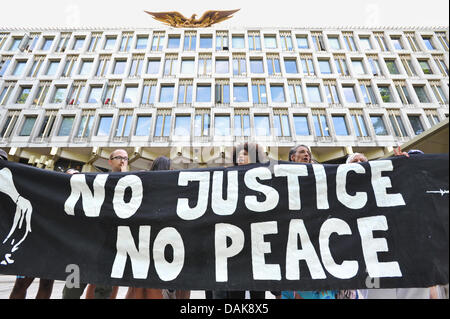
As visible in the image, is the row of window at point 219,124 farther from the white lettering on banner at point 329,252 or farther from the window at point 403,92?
the white lettering on banner at point 329,252

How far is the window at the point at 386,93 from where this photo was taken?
17.6m

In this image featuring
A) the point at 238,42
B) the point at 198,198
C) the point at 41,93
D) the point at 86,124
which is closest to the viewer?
the point at 198,198

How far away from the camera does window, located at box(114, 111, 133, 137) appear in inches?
647

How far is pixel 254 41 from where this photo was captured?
20.2 meters

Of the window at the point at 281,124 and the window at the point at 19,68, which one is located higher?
the window at the point at 19,68

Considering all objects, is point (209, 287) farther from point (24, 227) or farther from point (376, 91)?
point (376, 91)

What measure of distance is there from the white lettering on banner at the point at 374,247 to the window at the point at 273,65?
730 inches

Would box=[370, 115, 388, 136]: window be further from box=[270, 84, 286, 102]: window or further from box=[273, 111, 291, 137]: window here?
box=[270, 84, 286, 102]: window

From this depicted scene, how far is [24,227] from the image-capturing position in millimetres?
2396

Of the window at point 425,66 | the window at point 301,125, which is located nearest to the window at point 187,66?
the window at point 301,125

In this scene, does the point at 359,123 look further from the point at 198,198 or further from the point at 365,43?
the point at 198,198

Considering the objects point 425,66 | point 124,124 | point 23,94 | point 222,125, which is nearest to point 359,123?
point 425,66

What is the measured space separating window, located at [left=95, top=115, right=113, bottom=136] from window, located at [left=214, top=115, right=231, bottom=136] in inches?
315

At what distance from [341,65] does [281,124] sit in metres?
8.25
